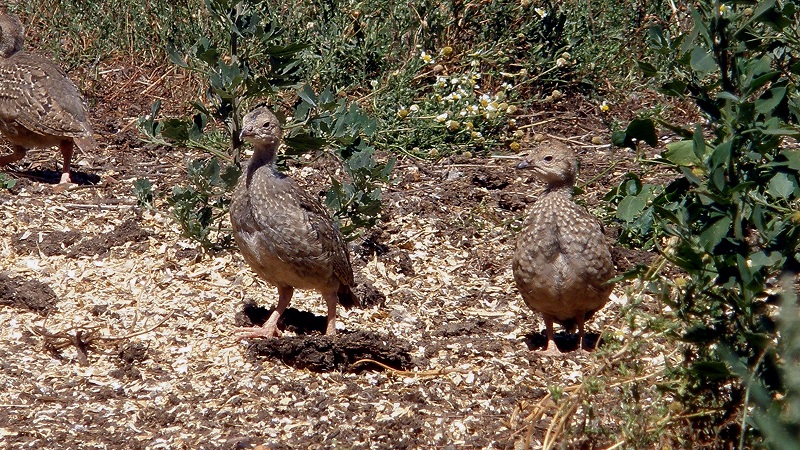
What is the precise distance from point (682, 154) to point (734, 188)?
1.59 ft

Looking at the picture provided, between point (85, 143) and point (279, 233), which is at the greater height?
point (279, 233)

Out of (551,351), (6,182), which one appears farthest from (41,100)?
(551,351)

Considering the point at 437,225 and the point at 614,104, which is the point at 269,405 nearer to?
the point at 437,225

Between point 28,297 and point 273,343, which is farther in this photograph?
point 28,297

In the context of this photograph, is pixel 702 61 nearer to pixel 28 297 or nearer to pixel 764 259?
pixel 764 259

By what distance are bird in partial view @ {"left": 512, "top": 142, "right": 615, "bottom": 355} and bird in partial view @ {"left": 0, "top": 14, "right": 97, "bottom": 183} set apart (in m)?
4.08

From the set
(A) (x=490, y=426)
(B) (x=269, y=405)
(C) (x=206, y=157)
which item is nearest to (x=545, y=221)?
(A) (x=490, y=426)

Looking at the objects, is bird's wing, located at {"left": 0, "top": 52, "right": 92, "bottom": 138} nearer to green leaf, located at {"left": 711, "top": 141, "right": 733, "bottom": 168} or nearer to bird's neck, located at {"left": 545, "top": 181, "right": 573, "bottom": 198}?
bird's neck, located at {"left": 545, "top": 181, "right": 573, "bottom": 198}

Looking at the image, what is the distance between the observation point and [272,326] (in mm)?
6625

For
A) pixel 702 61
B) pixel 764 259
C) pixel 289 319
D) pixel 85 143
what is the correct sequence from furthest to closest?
pixel 85 143, pixel 289 319, pixel 702 61, pixel 764 259

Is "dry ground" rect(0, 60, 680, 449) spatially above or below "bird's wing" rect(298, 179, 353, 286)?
below

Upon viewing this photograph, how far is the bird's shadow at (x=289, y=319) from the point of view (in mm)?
6863

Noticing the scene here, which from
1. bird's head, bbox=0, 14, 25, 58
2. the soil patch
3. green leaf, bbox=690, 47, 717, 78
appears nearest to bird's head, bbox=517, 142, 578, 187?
green leaf, bbox=690, 47, 717, 78

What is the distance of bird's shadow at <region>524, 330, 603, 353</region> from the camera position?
687 centimetres
